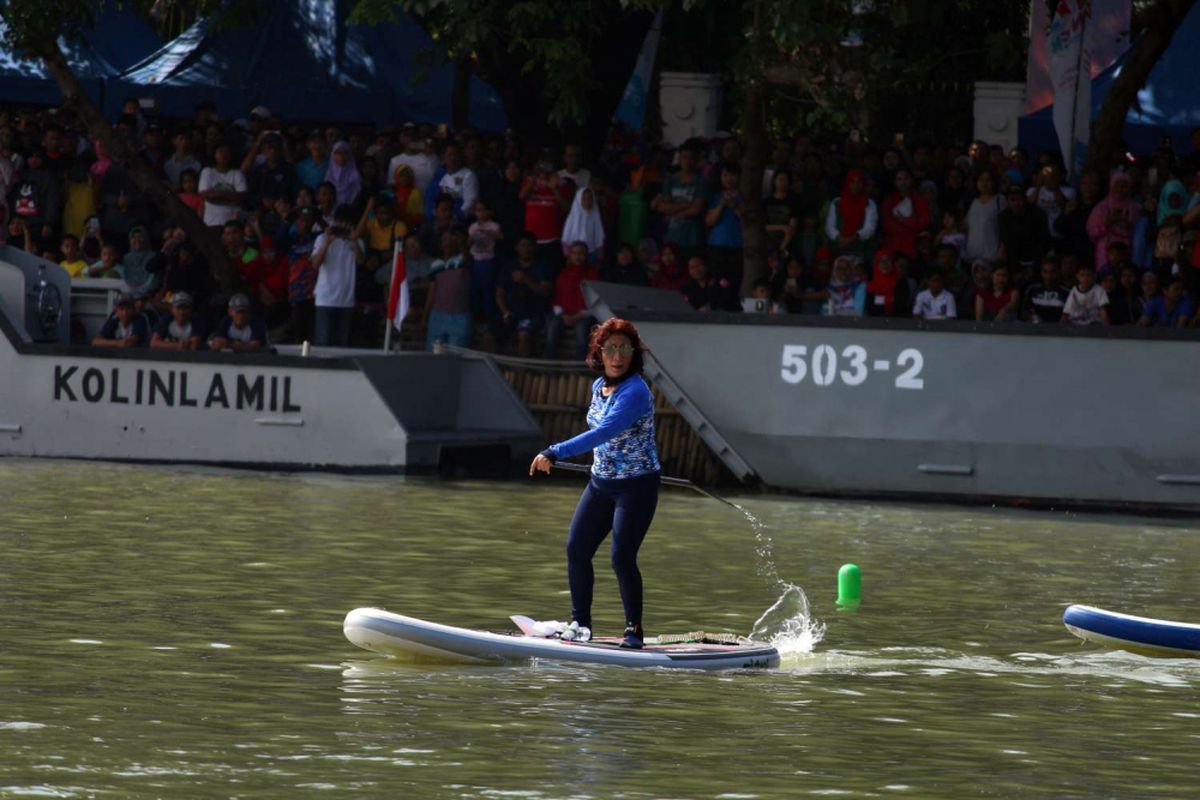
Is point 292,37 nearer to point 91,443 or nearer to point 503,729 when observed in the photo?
point 91,443

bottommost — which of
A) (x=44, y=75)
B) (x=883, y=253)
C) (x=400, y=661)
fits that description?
(x=400, y=661)

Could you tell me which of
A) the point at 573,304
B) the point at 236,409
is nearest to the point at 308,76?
the point at 573,304

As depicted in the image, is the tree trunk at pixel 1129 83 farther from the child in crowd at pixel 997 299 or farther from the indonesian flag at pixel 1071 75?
the child in crowd at pixel 997 299

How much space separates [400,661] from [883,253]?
12424 mm

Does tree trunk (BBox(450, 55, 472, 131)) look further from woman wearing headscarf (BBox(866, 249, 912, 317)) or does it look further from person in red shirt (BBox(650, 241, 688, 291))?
woman wearing headscarf (BBox(866, 249, 912, 317))

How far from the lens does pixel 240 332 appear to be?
23.9 m

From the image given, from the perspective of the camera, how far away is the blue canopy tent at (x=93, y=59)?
106 feet

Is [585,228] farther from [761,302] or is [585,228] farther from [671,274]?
[761,302]

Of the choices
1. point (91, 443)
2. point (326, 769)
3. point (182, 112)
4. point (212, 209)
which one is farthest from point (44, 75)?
point (326, 769)

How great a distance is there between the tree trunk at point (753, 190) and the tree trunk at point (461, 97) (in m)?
8.66

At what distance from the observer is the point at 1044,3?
24.8 m

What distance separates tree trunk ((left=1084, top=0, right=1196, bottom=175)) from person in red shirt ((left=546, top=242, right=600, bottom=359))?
5313mm

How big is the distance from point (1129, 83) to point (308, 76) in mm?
Result: 12014

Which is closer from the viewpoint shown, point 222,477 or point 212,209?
point 222,477
